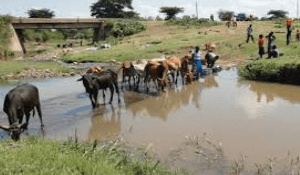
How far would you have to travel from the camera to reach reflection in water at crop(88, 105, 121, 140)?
10.5 m

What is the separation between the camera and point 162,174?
7.01 meters

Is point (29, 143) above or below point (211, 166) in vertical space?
above

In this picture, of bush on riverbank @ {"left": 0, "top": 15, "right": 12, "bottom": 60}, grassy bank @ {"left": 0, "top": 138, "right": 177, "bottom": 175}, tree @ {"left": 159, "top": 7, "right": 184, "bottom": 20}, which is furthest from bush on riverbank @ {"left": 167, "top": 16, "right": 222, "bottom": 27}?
grassy bank @ {"left": 0, "top": 138, "right": 177, "bottom": 175}

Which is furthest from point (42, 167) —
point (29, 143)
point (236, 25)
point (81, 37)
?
point (81, 37)

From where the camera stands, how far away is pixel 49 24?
48125mm

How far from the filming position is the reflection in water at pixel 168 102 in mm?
12961

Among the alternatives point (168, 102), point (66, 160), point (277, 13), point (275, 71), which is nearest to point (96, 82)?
point (168, 102)

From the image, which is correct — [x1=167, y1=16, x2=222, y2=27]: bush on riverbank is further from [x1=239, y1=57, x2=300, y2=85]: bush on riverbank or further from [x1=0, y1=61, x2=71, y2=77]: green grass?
[x1=239, y1=57, x2=300, y2=85]: bush on riverbank

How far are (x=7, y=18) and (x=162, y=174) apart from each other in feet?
138

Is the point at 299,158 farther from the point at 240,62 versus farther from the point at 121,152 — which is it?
the point at 240,62

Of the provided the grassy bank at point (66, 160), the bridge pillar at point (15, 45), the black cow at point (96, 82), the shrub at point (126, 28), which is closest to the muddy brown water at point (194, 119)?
the black cow at point (96, 82)

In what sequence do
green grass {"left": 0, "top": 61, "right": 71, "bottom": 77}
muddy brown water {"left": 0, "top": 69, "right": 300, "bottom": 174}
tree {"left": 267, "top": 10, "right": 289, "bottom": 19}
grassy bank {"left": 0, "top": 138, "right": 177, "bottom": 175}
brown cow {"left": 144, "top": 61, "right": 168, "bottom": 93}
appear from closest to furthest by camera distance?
grassy bank {"left": 0, "top": 138, "right": 177, "bottom": 175} < muddy brown water {"left": 0, "top": 69, "right": 300, "bottom": 174} < brown cow {"left": 144, "top": 61, "right": 168, "bottom": 93} < green grass {"left": 0, "top": 61, "right": 71, "bottom": 77} < tree {"left": 267, "top": 10, "right": 289, "bottom": 19}

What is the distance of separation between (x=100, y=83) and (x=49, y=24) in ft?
121

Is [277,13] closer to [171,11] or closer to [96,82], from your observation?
[171,11]
